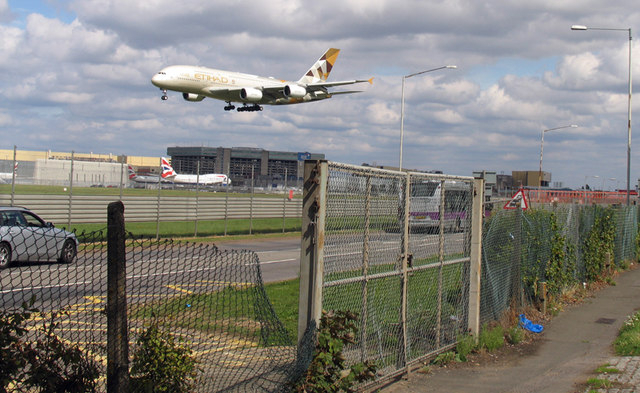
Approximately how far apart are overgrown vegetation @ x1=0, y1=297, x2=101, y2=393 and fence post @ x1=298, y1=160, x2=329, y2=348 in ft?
5.90

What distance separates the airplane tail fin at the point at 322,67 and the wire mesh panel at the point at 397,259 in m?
42.0

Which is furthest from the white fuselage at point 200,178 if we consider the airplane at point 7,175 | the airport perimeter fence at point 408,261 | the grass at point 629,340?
the grass at point 629,340

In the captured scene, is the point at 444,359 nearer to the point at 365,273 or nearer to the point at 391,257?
the point at 391,257

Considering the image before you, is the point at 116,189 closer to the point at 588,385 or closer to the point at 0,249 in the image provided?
the point at 0,249

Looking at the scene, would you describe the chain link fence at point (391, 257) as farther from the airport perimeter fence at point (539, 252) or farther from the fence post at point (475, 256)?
the airport perimeter fence at point (539, 252)

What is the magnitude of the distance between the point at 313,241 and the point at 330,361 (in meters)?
0.98

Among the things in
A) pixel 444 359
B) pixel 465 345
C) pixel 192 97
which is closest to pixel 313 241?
pixel 444 359

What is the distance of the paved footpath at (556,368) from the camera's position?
7.13m

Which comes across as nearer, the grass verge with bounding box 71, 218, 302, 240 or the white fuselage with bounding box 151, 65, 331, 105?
the grass verge with bounding box 71, 218, 302, 240

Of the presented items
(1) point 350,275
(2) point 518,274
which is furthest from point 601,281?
(1) point 350,275

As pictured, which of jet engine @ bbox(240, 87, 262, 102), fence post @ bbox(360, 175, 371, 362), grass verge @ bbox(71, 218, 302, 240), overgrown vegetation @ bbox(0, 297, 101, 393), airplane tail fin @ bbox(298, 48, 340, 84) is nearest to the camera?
overgrown vegetation @ bbox(0, 297, 101, 393)

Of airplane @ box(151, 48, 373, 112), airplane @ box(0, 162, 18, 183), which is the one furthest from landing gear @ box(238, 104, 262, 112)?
airplane @ box(0, 162, 18, 183)

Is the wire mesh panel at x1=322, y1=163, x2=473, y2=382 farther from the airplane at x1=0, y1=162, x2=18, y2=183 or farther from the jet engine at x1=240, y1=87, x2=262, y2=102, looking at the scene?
the jet engine at x1=240, y1=87, x2=262, y2=102

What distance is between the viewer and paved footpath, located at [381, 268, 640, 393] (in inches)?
281
